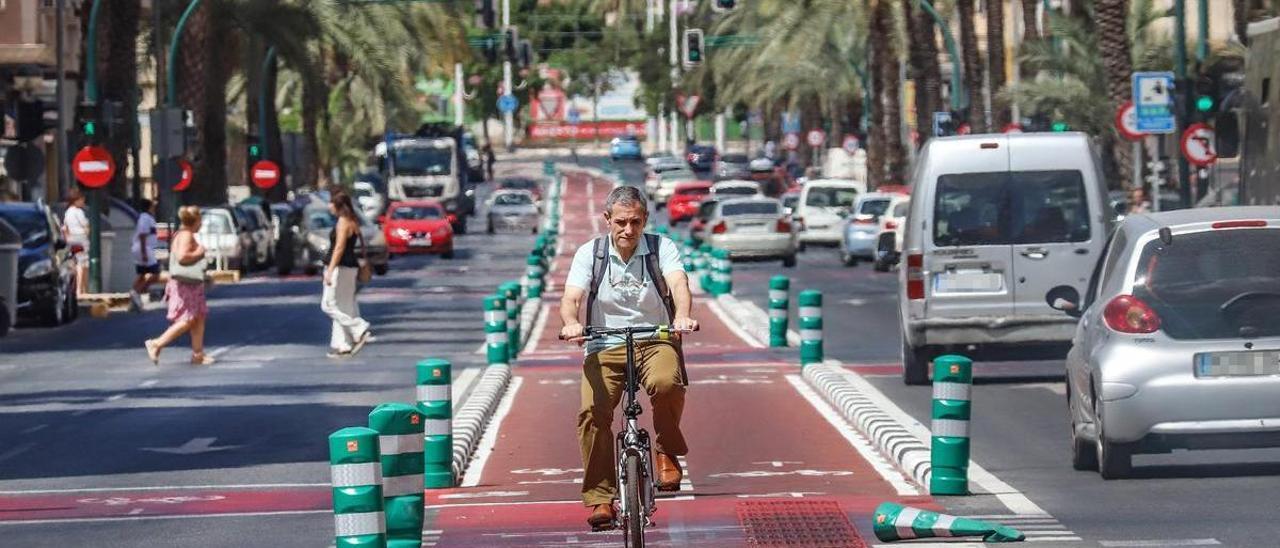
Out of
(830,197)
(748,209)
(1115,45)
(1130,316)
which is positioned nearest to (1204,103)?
(1115,45)

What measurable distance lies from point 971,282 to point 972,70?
4208 cm

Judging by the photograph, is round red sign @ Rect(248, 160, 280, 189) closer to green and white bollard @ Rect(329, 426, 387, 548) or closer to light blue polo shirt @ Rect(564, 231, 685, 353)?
light blue polo shirt @ Rect(564, 231, 685, 353)

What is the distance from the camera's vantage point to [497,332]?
2606 centimetres

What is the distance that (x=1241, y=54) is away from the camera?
171 feet

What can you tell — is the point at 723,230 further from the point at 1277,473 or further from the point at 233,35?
the point at 1277,473

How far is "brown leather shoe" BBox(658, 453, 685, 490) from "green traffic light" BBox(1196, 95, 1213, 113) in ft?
90.7

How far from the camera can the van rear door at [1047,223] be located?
22.0 meters

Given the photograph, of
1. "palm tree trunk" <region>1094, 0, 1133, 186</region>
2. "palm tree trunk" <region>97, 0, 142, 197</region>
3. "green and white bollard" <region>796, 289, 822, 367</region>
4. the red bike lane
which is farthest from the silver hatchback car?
"palm tree trunk" <region>97, 0, 142, 197</region>

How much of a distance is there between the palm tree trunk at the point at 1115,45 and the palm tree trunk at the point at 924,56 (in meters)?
15.2

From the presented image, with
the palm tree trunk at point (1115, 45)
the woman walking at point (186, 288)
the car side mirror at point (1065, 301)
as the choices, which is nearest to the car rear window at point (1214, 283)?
the car side mirror at point (1065, 301)

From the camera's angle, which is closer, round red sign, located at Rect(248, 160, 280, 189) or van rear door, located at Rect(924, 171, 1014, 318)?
van rear door, located at Rect(924, 171, 1014, 318)

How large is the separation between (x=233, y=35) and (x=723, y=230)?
12337 mm

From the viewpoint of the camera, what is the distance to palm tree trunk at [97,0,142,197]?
47897mm

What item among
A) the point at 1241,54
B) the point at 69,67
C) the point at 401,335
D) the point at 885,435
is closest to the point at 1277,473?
the point at 885,435
